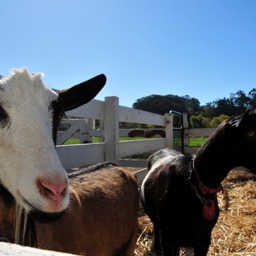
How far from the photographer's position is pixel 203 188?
3145mm

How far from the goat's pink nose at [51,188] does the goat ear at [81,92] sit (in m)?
0.91

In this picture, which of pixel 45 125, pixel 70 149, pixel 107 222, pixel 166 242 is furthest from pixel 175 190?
pixel 45 125

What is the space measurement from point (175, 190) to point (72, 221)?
54.5 inches

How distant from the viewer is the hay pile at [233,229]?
376 centimetres

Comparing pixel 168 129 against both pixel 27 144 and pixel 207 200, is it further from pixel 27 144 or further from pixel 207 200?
pixel 27 144

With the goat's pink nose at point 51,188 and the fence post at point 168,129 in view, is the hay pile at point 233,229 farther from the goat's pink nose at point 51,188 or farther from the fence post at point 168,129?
the goat's pink nose at point 51,188

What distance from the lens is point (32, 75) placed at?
198cm

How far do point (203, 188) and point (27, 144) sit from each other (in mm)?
2072

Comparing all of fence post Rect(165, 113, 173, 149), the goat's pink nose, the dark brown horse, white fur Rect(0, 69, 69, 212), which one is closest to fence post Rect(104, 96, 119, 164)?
the dark brown horse

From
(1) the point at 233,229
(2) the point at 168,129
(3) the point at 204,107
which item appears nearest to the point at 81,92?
(1) the point at 233,229

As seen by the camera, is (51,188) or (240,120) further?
(240,120)

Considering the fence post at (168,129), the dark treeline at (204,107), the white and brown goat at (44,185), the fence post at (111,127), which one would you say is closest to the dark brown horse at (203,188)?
the white and brown goat at (44,185)

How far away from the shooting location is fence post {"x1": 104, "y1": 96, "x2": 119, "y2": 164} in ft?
14.6

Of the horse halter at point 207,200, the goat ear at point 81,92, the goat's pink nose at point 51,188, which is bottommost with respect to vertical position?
the horse halter at point 207,200
